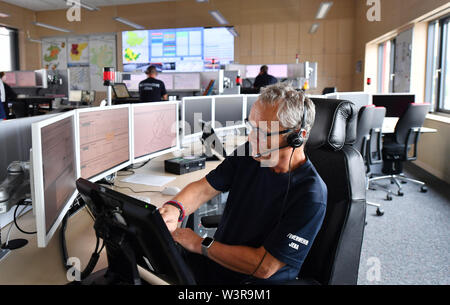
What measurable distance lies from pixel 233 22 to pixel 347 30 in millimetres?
2953

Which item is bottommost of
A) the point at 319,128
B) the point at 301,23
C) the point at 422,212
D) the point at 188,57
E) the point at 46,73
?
the point at 422,212

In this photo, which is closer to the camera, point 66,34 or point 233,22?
point 233,22

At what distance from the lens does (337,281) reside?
1181 millimetres

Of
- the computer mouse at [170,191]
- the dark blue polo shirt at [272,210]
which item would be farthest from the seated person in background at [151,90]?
the dark blue polo shirt at [272,210]

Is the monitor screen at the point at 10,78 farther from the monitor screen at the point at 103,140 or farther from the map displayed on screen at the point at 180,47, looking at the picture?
the monitor screen at the point at 103,140

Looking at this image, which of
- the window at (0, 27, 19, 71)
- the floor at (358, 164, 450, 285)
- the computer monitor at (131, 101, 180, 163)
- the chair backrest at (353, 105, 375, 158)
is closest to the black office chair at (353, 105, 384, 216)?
the chair backrest at (353, 105, 375, 158)

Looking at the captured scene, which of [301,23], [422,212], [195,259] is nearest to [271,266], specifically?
[195,259]

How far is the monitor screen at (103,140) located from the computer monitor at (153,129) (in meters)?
0.11

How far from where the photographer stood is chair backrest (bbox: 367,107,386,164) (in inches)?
149

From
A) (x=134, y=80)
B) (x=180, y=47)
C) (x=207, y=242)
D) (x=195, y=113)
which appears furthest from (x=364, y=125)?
(x=180, y=47)

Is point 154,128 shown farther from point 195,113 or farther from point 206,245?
point 206,245

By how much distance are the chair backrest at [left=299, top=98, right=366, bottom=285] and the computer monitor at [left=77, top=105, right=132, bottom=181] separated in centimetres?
96

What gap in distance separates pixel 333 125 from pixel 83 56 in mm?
10981
